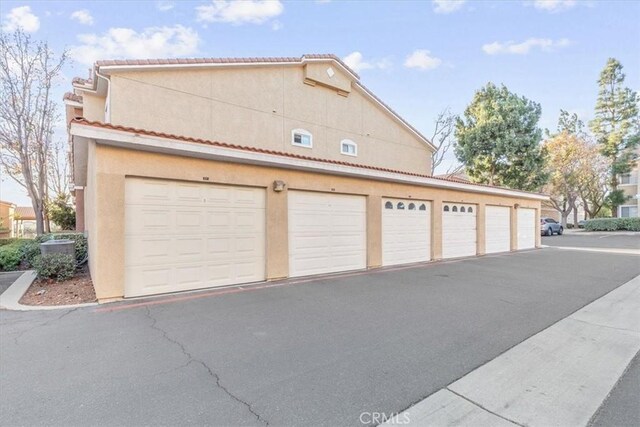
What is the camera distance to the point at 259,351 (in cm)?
399

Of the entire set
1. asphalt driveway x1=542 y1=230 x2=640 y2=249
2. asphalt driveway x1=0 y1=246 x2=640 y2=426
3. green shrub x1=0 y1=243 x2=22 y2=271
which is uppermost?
green shrub x1=0 y1=243 x2=22 y2=271

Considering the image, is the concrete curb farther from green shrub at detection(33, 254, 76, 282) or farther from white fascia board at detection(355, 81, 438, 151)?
white fascia board at detection(355, 81, 438, 151)

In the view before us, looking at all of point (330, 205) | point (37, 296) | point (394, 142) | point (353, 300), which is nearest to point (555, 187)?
point (394, 142)

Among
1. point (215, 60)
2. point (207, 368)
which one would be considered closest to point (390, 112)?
point (215, 60)

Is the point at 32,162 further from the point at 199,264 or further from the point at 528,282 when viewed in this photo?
the point at 528,282

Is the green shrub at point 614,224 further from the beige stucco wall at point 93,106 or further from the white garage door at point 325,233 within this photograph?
the beige stucco wall at point 93,106

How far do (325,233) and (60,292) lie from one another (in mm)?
6309

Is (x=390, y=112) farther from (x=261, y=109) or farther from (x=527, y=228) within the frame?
(x=527, y=228)

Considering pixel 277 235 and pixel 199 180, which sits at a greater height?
pixel 199 180

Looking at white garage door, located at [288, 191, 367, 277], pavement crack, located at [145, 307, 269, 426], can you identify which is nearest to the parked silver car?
white garage door, located at [288, 191, 367, 277]

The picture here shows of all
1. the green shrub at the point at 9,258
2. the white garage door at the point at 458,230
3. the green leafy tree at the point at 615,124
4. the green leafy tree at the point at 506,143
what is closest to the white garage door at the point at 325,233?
the white garage door at the point at 458,230

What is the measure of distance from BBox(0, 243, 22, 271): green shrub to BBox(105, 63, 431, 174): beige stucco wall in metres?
5.13

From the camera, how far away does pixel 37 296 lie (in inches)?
256

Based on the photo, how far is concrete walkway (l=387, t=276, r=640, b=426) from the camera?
276 cm
